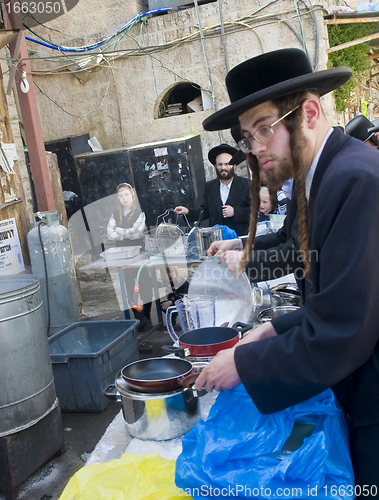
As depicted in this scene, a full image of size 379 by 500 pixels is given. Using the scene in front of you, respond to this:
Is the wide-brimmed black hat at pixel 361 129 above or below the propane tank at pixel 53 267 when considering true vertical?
above

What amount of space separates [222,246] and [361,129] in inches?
131

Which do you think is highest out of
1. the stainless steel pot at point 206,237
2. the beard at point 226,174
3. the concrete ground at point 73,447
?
the beard at point 226,174

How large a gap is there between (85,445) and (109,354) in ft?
2.60

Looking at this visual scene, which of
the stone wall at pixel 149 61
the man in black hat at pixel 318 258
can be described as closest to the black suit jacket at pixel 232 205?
the stone wall at pixel 149 61

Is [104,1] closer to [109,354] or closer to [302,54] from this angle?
[109,354]

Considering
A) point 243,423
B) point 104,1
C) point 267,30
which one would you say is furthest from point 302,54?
point 104,1

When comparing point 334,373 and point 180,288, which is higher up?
point 334,373

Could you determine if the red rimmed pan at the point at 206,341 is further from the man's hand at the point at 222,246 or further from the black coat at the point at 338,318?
the man's hand at the point at 222,246

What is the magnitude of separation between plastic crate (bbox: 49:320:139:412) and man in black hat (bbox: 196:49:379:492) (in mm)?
2772

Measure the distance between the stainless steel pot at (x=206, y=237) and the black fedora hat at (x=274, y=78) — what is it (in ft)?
8.88

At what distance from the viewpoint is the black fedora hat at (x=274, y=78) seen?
1271mm

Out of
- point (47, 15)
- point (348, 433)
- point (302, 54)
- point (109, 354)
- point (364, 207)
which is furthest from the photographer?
point (47, 15)

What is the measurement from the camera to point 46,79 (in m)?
9.98

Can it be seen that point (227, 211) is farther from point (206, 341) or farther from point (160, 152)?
point (206, 341)
